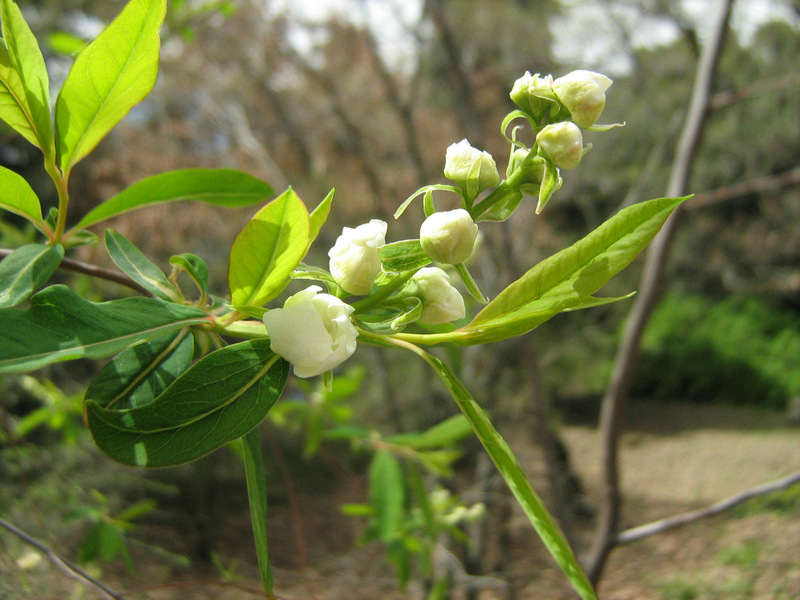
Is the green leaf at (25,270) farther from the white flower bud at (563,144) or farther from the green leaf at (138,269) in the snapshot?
the white flower bud at (563,144)

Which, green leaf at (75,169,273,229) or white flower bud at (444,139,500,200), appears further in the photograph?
green leaf at (75,169,273,229)

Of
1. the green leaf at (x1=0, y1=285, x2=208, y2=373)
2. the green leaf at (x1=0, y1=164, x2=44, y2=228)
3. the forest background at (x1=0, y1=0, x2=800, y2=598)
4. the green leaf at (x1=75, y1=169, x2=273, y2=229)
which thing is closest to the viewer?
the green leaf at (x1=0, y1=285, x2=208, y2=373)

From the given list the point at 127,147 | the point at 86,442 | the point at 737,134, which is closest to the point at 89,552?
the point at 86,442

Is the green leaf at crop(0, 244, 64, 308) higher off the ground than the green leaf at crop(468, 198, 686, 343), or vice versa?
the green leaf at crop(0, 244, 64, 308)

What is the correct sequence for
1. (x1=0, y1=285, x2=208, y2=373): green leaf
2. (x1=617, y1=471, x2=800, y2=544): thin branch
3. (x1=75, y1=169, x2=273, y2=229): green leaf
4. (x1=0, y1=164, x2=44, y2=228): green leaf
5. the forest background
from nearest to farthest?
1. (x1=0, y1=285, x2=208, y2=373): green leaf
2. (x1=0, y1=164, x2=44, y2=228): green leaf
3. (x1=75, y1=169, x2=273, y2=229): green leaf
4. (x1=617, y1=471, x2=800, y2=544): thin branch
5. the forest background

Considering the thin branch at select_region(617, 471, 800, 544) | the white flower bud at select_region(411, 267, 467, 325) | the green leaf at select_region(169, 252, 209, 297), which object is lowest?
the thin branch at select_region(617, 471, 800, 544)

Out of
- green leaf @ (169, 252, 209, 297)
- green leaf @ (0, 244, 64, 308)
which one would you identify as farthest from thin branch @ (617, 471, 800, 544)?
green leaf @ (0, 244, 64, 308)

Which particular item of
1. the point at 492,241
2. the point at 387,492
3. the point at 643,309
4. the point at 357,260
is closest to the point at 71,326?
the point at 357,260

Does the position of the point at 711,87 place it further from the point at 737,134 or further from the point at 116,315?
the point at 737,134

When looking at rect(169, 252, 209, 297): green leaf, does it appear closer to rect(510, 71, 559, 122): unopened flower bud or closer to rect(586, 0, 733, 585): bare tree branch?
rect(510, 71, 559, 122): unopened flower bud
